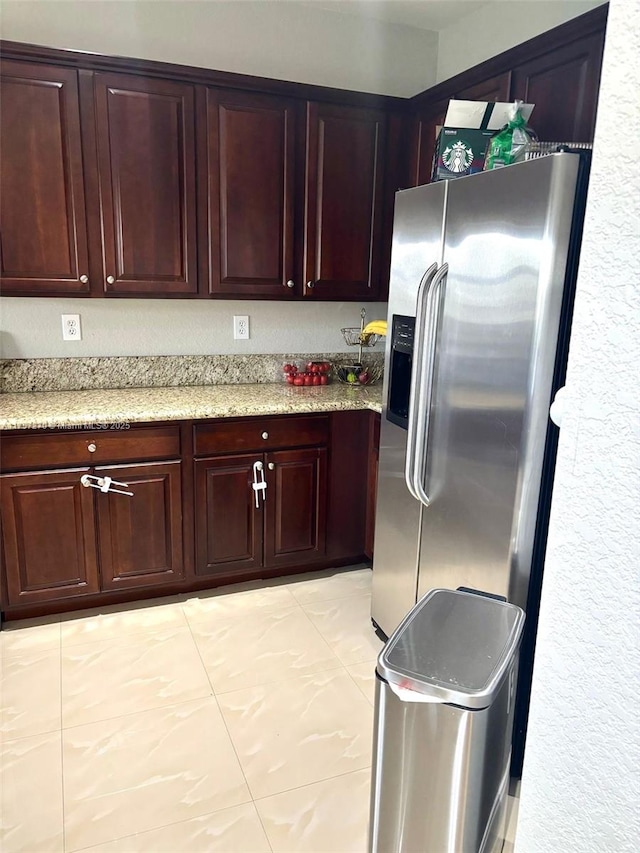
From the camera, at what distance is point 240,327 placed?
3.26 meters

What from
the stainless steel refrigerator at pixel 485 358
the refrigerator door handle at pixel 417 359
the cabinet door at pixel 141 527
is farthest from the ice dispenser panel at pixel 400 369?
the cabinet door at pixel 141 527

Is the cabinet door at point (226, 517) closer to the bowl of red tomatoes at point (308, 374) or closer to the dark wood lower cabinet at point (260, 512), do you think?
the dark wood lower cabinet at point (260, 512)

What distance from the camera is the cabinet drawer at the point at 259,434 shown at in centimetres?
272

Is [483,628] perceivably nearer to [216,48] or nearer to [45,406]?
[45,406]

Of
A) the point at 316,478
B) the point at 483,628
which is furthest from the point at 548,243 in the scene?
the point at 316,478

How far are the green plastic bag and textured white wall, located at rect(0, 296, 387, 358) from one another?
1.57 meters

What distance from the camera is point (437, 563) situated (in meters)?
2.11

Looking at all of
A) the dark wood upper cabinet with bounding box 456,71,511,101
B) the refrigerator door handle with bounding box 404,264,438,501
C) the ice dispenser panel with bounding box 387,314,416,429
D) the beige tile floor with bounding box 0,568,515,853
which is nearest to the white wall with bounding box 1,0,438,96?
the dark wood upper cabinet with bounding box 456,71,511,101

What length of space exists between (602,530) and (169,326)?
272 cm

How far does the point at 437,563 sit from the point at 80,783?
1237 millimetres

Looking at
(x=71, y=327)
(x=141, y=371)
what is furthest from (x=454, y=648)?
(x=71, y=327)

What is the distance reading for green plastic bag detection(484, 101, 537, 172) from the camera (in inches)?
74.3

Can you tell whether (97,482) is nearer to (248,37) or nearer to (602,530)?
(248,37)

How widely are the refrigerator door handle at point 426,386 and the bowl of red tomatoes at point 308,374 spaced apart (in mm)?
1304
